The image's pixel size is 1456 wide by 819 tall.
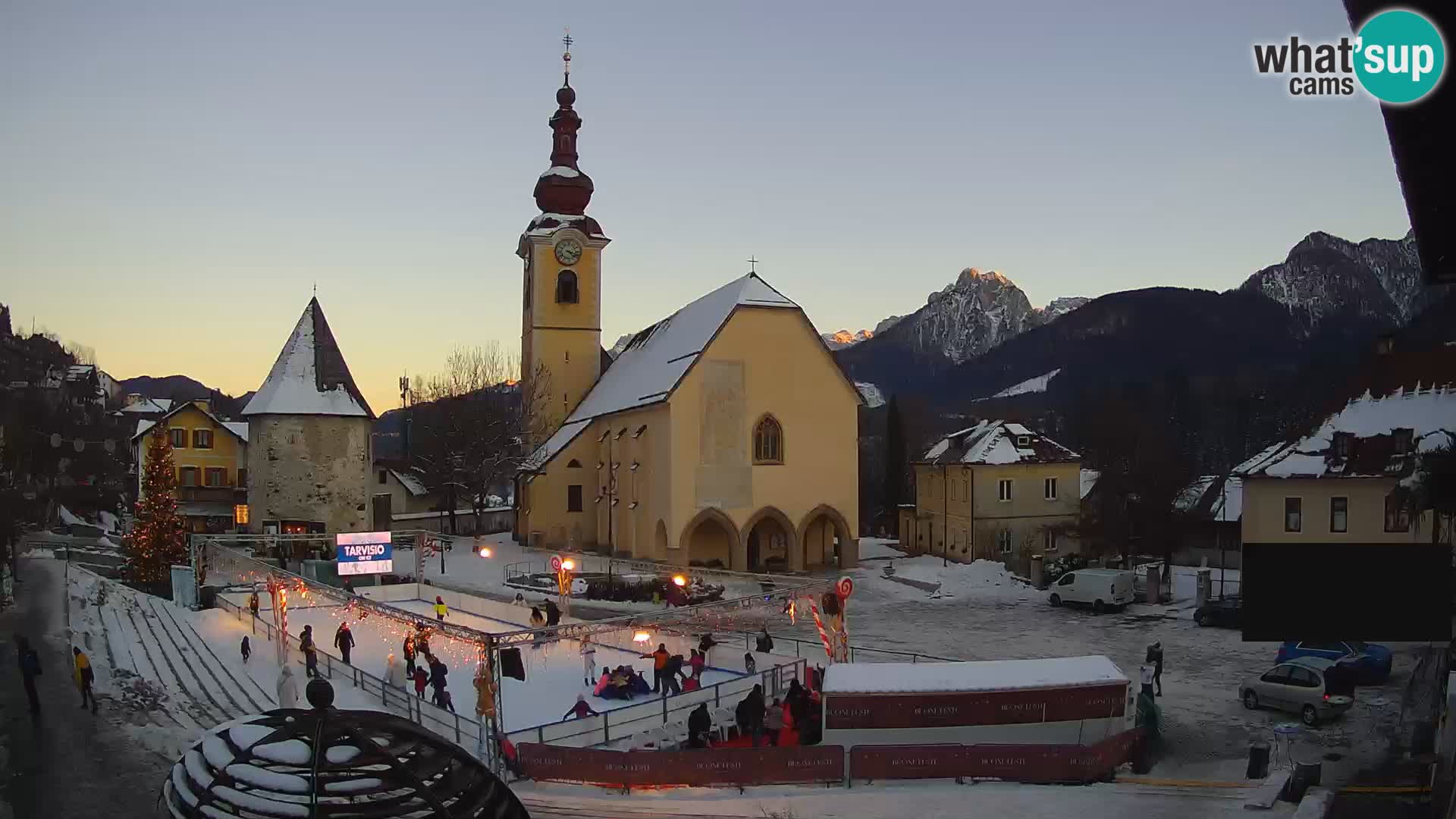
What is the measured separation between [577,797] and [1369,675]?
1614 centimetres

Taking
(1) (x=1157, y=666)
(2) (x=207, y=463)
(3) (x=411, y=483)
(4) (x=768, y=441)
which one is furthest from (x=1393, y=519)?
(3) (x=411, y=483)

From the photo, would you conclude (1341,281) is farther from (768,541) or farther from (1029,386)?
(768,541)

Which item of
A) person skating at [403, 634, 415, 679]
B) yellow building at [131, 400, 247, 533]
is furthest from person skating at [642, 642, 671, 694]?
yellow building at [131, 400, 247, 533]

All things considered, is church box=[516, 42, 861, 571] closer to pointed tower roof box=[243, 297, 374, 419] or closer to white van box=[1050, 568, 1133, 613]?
pointed tower roof box=[243, 297, 374, 419]

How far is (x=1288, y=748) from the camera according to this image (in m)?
16.5

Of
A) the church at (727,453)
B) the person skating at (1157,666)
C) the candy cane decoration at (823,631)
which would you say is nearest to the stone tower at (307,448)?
the church at (727,453)

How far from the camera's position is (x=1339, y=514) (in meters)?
32.4

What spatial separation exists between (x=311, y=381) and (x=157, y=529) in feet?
42.9

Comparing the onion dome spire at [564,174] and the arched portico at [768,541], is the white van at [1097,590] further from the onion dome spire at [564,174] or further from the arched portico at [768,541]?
the onion dome spire at [564,174]

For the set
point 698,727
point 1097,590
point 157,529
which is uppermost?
point 157,529

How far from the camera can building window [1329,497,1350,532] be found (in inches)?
1266

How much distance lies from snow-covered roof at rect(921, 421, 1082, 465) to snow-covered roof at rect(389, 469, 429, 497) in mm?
38517

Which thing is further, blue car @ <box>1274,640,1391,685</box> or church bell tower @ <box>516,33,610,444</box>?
church bell tower @ <box>516,33,610,444</box>

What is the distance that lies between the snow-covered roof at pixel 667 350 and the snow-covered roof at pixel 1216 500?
2015cm
